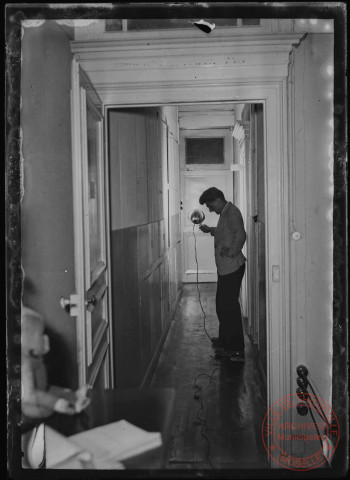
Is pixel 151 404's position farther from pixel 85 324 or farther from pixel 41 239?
pixel 41 239

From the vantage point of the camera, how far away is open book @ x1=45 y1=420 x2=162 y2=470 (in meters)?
1.80

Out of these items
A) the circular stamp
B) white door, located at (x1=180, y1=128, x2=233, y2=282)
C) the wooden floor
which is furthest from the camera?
white door, located at (x1=180, y1=128, x2=233, y2=282)

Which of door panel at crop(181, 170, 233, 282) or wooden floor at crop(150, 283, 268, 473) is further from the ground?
door panel at crop(181, 170, 233, 282)

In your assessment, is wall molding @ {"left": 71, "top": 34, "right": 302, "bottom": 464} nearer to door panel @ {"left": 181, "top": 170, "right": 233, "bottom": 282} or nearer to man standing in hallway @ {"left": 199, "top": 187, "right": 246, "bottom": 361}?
man standing in hallway @ {"left": 199, "top": 187, "right": 246, "bottom": 361}

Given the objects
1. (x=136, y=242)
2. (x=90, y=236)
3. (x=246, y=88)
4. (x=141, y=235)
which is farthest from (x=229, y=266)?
(x=90, y=236)

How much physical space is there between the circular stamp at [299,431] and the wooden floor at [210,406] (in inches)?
6.6

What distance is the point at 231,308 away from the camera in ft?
14.3

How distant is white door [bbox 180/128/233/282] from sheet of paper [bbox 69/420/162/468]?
656cm

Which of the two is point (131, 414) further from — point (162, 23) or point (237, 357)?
point (237, 357)

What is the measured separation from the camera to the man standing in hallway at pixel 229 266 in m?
4.29

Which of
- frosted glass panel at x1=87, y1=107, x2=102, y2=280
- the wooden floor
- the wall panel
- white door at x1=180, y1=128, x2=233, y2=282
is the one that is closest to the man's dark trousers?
the wooden floor

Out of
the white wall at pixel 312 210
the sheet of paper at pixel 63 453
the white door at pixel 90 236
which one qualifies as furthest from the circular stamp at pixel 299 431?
the sheet of paper at pixel 63 453

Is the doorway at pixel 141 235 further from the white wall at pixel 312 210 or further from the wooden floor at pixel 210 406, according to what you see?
the white wall at pixel 312 210

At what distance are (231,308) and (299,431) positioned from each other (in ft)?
5.96
